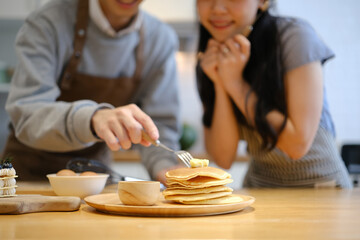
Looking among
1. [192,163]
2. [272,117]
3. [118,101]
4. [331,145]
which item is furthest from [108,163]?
[192,163]

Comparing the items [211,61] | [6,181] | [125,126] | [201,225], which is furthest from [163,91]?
[201,225]

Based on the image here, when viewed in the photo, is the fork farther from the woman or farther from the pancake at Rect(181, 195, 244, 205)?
the woman

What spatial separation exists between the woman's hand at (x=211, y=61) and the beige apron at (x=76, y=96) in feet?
0.92

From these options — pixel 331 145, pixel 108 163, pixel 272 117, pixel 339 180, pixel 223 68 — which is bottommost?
pixel 108 163

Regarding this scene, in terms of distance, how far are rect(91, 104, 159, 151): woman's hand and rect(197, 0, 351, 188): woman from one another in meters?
0.55

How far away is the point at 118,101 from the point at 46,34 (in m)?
0.41

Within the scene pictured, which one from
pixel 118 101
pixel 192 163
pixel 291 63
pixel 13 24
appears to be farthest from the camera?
pixel 13 24

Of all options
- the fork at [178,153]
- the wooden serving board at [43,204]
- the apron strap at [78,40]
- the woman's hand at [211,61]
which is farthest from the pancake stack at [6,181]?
the woman's hand at [211,61]

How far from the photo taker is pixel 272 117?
1.52 metres

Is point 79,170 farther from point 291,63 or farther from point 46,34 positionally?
point 291,63

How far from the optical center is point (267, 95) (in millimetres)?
1559

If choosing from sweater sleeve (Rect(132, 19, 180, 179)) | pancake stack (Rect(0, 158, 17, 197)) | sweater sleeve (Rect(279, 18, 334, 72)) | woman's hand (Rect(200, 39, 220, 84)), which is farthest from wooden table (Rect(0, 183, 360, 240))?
sweater sleeve (Rect(132, 19, 180, 179))

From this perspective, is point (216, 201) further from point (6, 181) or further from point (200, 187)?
point (6, 181)

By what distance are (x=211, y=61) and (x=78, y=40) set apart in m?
0.50
